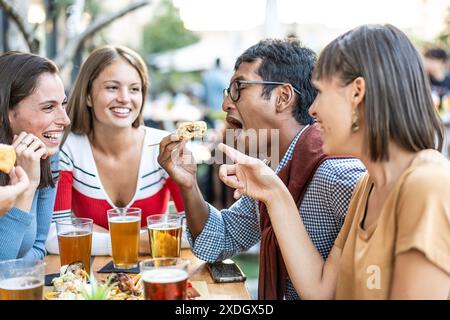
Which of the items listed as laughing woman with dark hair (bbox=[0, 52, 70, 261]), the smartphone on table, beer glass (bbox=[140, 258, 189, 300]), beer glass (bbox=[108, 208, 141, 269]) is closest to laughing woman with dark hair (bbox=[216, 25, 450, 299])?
the smartphone on table

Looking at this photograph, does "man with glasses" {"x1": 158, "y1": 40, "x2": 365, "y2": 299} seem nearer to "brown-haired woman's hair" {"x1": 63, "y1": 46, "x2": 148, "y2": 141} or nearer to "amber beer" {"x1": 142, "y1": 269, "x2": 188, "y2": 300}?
"amber beer" {"x1": 142, "y1": 269, "x2": 188, "y2": 300}

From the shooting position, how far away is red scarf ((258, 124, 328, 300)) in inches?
87.0

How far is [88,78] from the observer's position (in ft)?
10.4

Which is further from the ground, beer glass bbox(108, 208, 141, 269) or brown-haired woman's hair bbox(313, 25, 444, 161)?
brown-haired woman's hair bbox(313, 25, 444, 161)

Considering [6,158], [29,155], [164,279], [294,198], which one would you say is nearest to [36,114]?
[29,155]

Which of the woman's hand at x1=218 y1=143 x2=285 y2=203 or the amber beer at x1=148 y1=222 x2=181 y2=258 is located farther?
the amber beer at x1=148 y1=222 x2=181 y2=258

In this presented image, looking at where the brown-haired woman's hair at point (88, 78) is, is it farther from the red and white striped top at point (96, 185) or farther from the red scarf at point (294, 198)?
the red scarf at point (294, 198)

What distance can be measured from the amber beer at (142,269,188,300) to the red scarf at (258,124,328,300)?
31.2 inches

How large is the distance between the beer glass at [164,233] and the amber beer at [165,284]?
0.61m

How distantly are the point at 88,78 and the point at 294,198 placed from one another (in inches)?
61.4

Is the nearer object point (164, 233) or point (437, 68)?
point (164, 233)

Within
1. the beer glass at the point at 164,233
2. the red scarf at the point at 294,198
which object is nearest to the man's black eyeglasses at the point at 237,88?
the red scarf at the point at 294,198

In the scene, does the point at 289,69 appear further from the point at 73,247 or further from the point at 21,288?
the point at 21,288
